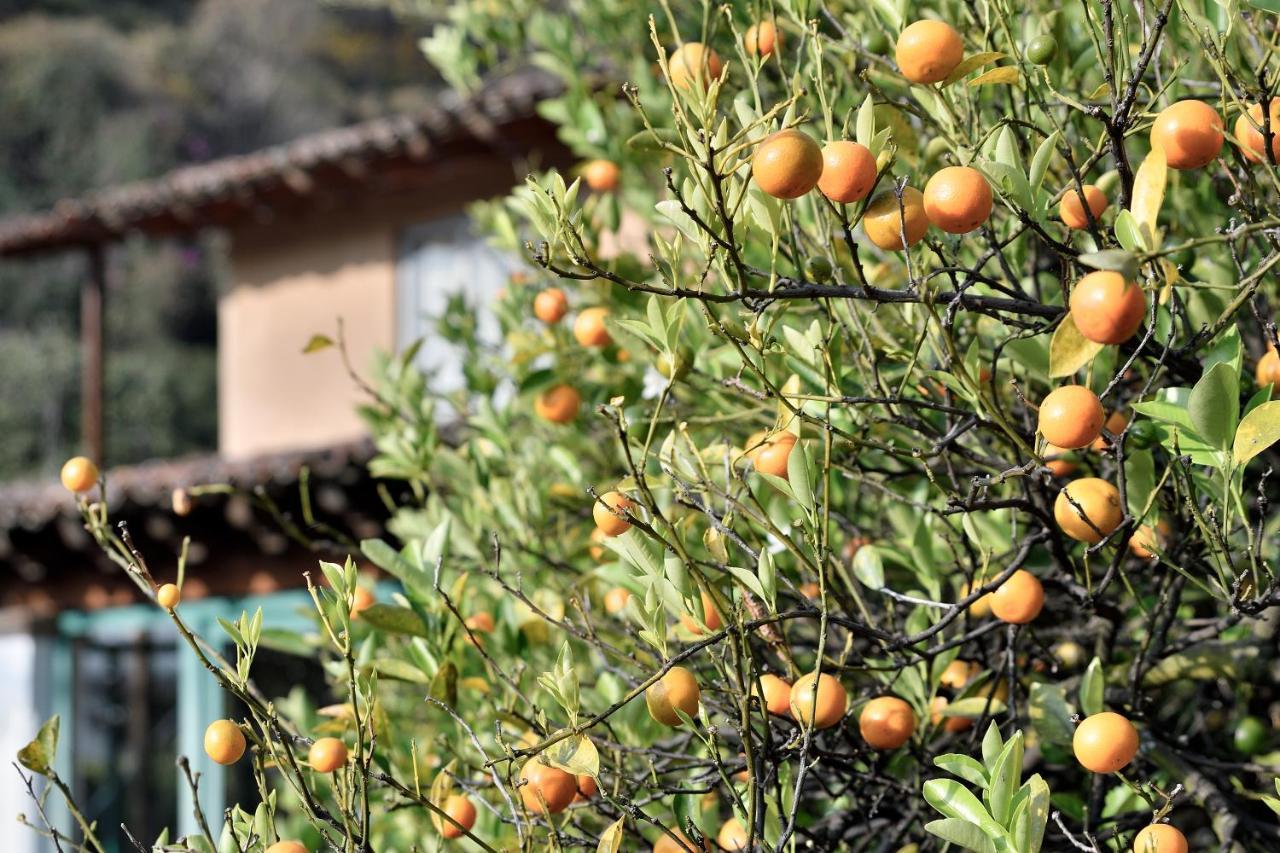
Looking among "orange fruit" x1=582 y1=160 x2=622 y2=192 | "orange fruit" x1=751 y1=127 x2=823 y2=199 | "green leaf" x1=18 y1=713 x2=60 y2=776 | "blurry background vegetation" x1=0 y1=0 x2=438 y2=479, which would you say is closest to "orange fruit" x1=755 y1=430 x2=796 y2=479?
"orange fruit" x1=751 y1=127 x2=823 y2=199

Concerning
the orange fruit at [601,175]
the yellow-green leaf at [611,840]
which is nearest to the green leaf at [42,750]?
the yellow-green leaf at [611,840]

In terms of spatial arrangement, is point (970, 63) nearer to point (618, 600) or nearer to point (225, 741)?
point (618, 600)

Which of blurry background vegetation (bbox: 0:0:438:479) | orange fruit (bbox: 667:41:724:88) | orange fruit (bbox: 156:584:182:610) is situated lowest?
blurry background vegetation (bbox: 0:0:438:479)

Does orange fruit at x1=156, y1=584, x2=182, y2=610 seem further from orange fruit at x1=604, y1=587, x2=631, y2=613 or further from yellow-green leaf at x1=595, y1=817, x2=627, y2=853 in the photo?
orange fruit at x1=604, y1=587, x2=631, y2=613

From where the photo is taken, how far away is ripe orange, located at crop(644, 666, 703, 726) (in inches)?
52.1

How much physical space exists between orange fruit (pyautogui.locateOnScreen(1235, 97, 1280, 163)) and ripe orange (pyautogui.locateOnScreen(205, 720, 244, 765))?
50.2 inches

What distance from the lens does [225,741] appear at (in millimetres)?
1369

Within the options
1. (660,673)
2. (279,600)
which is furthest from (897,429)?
(279,600)

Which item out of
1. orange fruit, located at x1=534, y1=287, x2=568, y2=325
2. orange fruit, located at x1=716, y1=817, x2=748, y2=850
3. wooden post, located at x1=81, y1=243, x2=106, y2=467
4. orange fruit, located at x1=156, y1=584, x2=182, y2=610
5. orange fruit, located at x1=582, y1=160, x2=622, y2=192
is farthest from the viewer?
wooden post, located at x1=81, y1=243, x2=106, y2=467

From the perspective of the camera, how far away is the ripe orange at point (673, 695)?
132cm

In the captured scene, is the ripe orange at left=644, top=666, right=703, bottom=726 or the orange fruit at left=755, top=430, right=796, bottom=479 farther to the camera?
the orange fruit at left=755, top=430, right=796, bottom=479

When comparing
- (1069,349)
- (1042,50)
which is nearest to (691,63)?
(1042,50)

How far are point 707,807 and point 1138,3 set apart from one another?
117cm

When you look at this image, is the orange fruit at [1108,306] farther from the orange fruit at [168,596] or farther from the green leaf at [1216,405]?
the orange fruit at [168,596]
